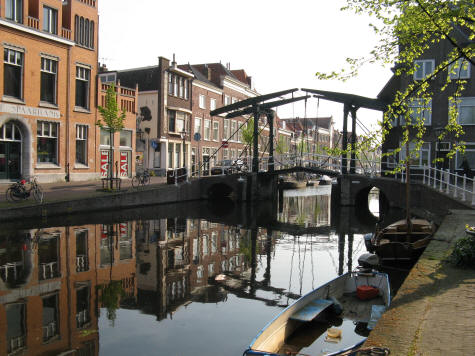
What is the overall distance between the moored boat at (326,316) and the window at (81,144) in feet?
72.0

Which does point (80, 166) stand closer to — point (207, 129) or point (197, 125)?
point (197, 125)

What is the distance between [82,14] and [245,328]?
25.3 metres

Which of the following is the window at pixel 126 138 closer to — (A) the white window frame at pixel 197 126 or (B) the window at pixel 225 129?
(A) the white window frame at pixel 197 126

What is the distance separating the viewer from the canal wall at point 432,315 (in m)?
4.74

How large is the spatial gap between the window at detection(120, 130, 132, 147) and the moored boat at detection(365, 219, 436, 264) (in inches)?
875

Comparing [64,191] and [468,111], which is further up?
[468,111]

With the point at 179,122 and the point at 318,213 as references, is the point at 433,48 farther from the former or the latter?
the point at 179,122

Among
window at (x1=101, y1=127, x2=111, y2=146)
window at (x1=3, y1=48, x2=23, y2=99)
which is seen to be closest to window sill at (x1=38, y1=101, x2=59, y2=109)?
window at (x1=3, y1=48, x2=23, y2=99)

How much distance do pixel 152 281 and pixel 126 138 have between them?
78.9 feet

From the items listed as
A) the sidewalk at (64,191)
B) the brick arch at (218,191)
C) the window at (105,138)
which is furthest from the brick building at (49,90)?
the brick arch at (218,191)

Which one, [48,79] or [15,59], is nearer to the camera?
[15,59]

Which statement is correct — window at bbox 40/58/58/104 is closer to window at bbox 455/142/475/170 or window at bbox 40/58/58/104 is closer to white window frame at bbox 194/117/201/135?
white window frame at bbox 194/117/201/135

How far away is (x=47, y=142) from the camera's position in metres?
25.1

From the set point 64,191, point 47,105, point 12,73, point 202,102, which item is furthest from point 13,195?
point 202,102
